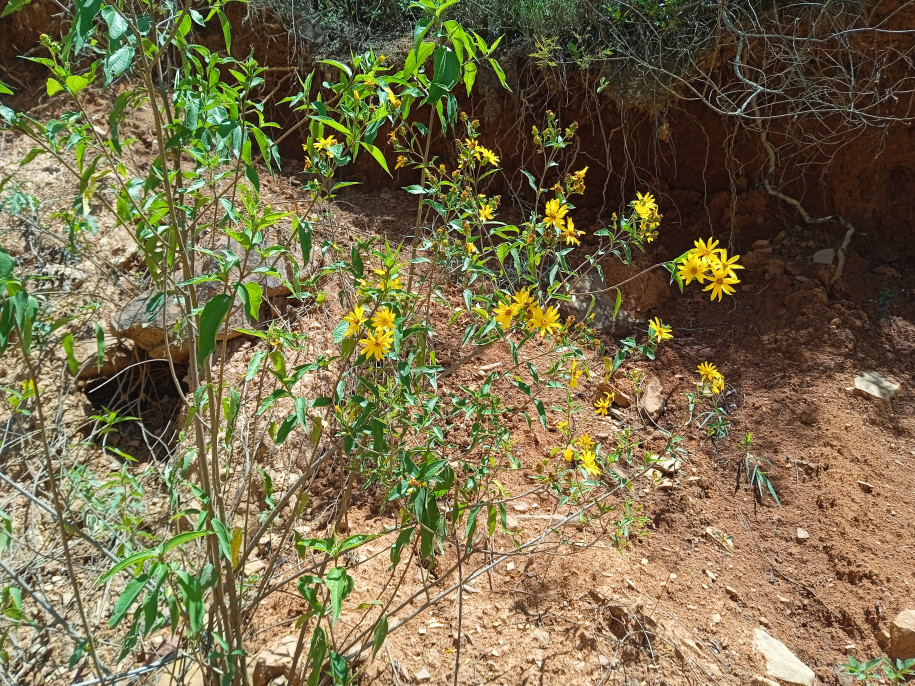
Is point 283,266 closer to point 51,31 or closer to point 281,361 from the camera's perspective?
point 281,361

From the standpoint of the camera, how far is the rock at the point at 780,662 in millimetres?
1946

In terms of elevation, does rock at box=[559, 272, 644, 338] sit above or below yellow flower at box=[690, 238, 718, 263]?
below

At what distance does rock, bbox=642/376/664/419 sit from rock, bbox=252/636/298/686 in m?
1.90

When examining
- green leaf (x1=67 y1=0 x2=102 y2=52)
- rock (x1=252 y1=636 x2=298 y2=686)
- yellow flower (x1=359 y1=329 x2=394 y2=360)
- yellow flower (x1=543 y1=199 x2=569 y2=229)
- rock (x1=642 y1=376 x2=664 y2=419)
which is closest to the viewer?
green leaf (x1=67 y1=0 x2=102 y2=52)

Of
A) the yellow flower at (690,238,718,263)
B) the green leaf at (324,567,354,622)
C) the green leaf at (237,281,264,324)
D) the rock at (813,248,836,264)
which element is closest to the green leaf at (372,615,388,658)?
the green leaf at (324,567,354,622)

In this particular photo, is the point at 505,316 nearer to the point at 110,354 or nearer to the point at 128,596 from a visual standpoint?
the point at 128,596

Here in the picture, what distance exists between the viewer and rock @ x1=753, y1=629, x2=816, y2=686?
1946mm

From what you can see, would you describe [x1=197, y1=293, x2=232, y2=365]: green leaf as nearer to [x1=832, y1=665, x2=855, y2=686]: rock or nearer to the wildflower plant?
the wildflower plant

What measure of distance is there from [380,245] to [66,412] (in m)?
1.73

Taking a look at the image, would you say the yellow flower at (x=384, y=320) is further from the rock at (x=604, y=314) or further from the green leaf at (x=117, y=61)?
the rock at (x=604, y=314)

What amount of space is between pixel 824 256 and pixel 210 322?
3410mm

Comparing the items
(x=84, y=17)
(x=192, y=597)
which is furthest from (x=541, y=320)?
(x=84, y=17)

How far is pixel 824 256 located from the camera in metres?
A: 3.35

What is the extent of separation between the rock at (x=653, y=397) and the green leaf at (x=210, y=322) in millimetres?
2418
